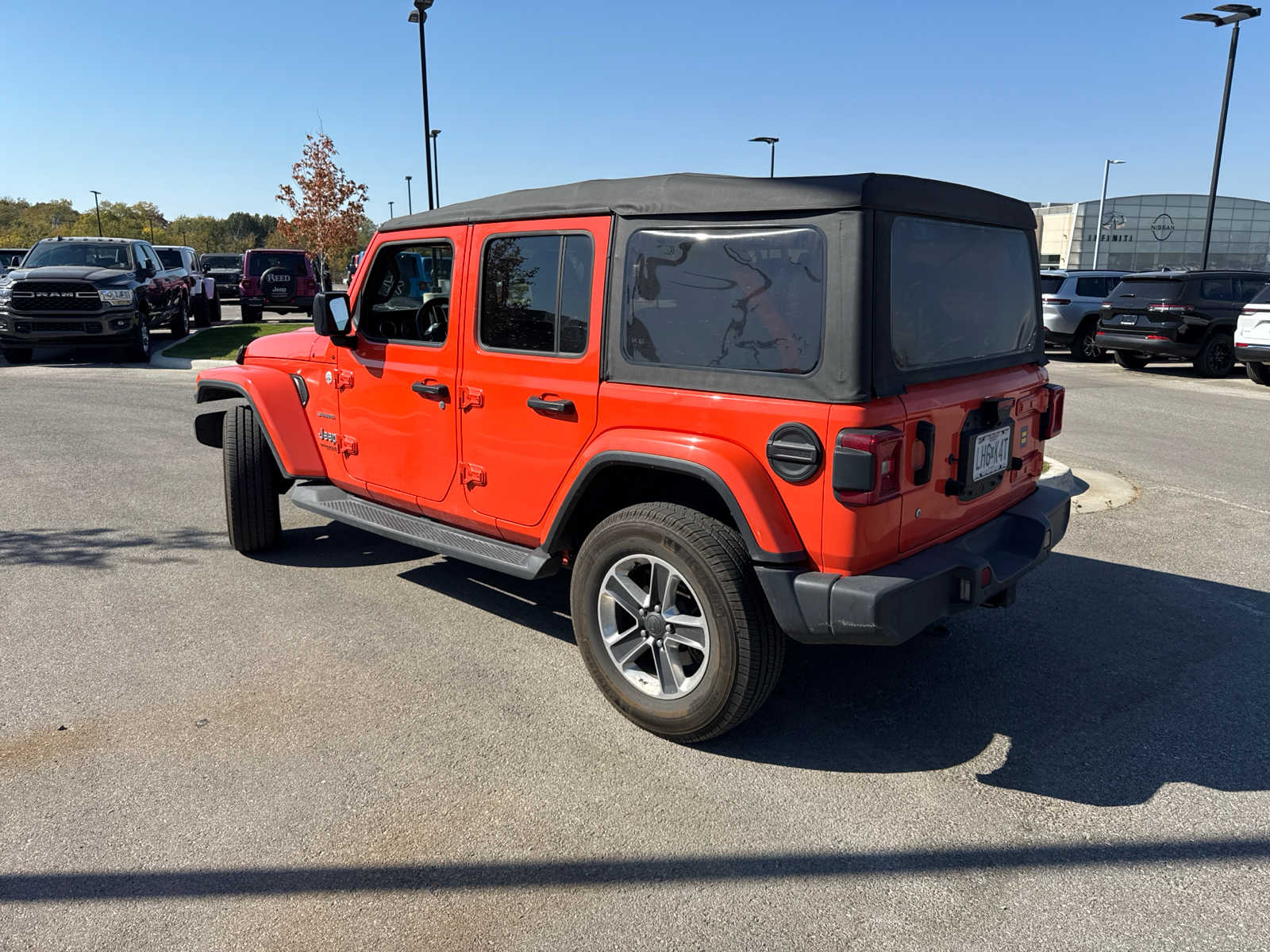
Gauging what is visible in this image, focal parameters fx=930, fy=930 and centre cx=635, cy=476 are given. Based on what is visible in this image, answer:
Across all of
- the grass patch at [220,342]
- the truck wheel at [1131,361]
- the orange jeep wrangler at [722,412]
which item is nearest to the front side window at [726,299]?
the orange jeep wrangler at [722,412]

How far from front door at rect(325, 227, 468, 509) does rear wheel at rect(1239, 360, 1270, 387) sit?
14062mm

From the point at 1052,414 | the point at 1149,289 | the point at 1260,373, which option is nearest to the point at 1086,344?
the point at 1149,289

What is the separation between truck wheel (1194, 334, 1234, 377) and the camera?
15.1 metres

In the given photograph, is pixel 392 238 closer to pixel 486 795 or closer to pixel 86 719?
pixel 86 719

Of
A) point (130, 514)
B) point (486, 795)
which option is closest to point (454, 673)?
point (486, 795)

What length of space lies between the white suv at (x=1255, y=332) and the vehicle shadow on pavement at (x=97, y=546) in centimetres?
1401

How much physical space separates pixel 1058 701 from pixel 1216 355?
14041 millimetres

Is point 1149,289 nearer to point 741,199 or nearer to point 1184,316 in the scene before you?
point 1184,316

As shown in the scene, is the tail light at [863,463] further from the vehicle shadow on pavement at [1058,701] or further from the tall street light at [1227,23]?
the tall street light at [1227,23]

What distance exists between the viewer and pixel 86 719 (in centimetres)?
363

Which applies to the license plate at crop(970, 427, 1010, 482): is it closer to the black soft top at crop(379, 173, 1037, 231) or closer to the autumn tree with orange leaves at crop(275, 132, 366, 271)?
the black soft top at crop(379, 173, 1037, 231)

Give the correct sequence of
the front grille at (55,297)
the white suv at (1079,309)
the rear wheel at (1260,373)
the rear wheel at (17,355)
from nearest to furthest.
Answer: the rear wheel at (1260,373) < the front grille at (55,297) < the rear wheel at (17,355) < the white suv at (1079,309)

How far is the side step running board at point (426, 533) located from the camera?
3959 millimetres

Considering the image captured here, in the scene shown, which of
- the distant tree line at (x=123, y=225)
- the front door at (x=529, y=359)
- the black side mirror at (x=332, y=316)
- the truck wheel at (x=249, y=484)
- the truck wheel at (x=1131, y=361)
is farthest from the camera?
the distant tree line at (x=123, y=225)
